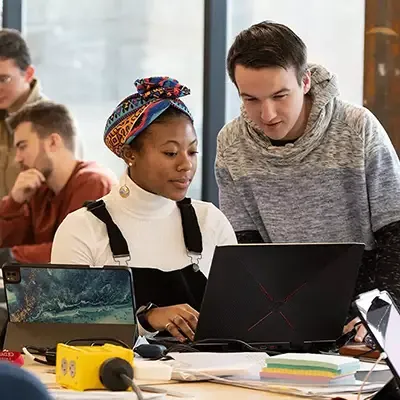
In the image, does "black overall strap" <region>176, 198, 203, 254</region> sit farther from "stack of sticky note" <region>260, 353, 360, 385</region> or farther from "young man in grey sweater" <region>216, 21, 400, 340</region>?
"stack of sticky note" <region>260, 353, 360, 385</region>

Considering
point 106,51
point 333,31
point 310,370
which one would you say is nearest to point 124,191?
point 310,370

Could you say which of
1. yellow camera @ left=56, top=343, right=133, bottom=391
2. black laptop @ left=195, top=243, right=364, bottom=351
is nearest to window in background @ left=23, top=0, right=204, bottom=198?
black laptop @ left=195, top=243, right=364, bottom=351

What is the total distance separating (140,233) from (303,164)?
0.49 meters

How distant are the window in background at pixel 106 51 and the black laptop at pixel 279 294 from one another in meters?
2.61

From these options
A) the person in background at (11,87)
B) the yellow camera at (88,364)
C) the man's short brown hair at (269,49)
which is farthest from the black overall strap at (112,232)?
the person in background at (11,87)

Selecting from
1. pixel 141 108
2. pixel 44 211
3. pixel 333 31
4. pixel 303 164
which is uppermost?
pixel 333 31

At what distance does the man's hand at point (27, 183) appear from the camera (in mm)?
4172

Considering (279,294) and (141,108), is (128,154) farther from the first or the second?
(279,294)

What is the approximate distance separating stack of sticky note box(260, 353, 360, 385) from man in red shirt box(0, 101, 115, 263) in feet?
7.57

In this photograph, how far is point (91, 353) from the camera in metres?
1.66

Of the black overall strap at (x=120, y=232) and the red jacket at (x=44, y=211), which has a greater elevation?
the black overall strap at (x=120, y=232)

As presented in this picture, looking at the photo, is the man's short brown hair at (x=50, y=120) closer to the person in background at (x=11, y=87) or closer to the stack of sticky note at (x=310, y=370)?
the person in background at (x=11, y=87)

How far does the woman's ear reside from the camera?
2.57 metres

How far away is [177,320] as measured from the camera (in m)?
2.20
